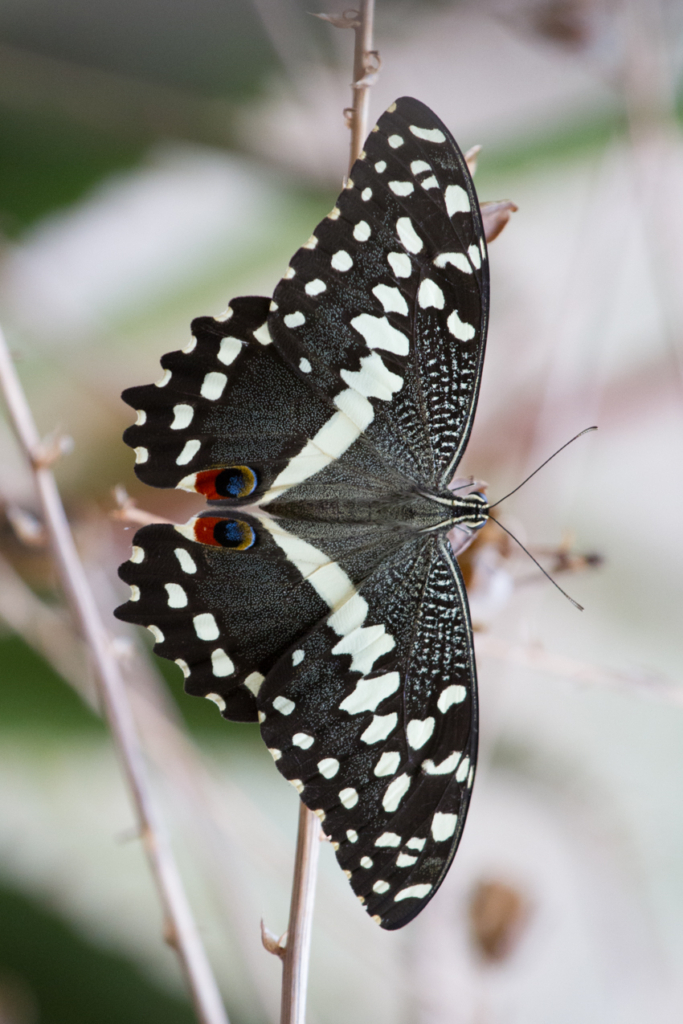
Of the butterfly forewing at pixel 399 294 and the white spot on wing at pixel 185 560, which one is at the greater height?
the butterfly forewing at pixel 399 294

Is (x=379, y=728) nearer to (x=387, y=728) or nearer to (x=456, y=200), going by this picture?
(x=387, y=728)

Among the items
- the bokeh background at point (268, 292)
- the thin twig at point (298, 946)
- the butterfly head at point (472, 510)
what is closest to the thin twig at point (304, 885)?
the thin twig at point (298, 946)

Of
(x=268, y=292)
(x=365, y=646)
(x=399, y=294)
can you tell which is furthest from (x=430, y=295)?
(x=268, y=292)

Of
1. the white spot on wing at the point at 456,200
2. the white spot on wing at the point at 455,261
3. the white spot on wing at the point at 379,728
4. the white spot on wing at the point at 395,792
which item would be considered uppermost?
the white spot on wing at the point at 456,200

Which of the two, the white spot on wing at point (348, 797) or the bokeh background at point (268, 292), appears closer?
the white spot on wing at point (348, 797)

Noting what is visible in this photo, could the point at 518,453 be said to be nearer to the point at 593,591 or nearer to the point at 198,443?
the point at 593,591

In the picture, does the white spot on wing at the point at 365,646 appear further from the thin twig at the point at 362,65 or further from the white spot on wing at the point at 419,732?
the thin twig at the point at 362,65
